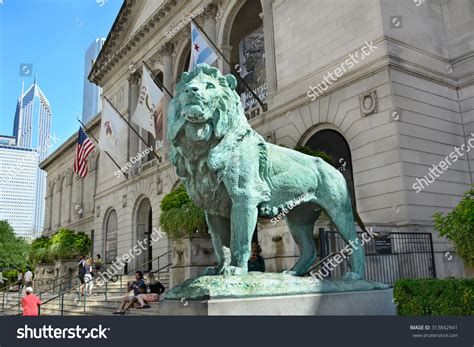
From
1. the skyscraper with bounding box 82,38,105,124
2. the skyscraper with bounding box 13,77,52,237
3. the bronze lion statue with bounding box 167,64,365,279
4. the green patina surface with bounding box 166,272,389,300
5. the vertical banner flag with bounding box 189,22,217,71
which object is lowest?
the green patina surface with bounding box 166,272,389,300

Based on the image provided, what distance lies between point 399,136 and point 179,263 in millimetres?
8776

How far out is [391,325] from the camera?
3689 mm

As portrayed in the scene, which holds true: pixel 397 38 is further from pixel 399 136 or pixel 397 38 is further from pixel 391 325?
pixel 391 325

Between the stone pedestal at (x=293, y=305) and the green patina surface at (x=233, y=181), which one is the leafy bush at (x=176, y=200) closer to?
the green patina surface at (x=233, y=181)

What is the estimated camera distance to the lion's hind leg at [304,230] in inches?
207

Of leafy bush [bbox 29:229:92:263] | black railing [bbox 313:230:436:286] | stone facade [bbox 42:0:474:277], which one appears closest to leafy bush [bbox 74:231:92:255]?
leafy bush [bbox 29:229:92:263]

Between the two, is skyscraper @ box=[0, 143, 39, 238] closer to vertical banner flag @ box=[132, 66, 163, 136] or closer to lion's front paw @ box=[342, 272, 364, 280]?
vertical banner flag @ box=[132, 66, 163, 136]

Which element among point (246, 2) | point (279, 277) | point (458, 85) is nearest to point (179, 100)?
point (279, 277)

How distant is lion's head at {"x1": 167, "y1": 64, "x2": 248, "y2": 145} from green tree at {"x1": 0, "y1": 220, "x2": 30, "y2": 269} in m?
65.7

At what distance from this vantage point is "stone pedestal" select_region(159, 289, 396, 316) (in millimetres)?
3727

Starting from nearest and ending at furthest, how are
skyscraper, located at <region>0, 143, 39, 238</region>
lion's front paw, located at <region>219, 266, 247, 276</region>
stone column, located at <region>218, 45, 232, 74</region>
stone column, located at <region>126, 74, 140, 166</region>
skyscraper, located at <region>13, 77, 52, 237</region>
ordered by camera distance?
lion's front paw, located at <region>219, 266, 247, 276</region> → stone column, located at <region>218, 45, 232, 74</region> → stone column, located at <region>126, 74, 140, 166</region> → skyscraper, located at <region>0, 143, 39, 238</region> → skyscraper, located at <region>13, 77, 52, 237</region>

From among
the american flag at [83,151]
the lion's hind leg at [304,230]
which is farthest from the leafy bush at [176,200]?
the american flag at [83,151]

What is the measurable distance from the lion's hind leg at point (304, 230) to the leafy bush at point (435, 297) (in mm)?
3707

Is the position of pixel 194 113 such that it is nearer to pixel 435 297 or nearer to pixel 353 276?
pixel 353 276
